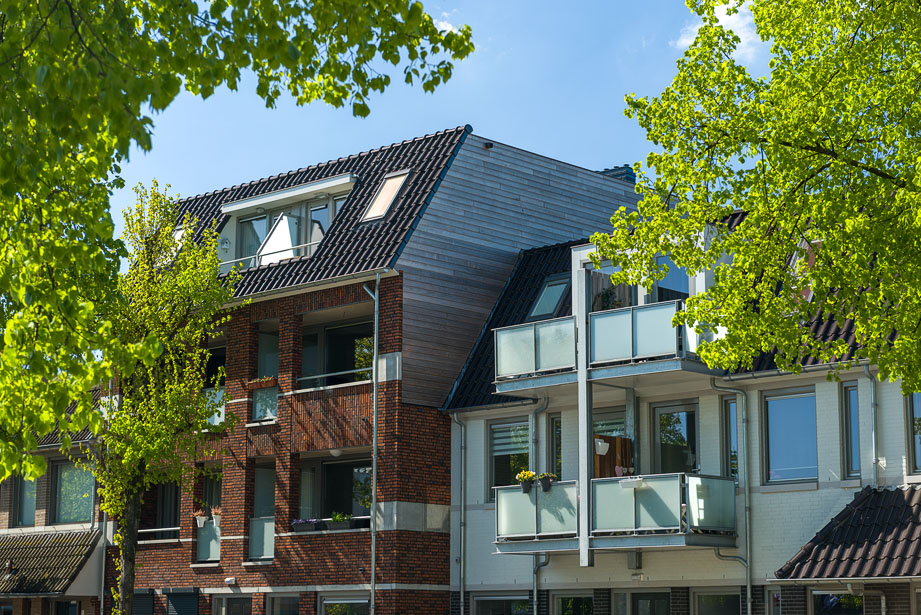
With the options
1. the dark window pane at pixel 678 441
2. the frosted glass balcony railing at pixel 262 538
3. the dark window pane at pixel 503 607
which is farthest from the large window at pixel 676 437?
the frosted glass balcony railing at pixel 262 538

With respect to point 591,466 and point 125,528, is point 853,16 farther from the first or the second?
point 125,528

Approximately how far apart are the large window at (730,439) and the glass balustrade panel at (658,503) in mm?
1465

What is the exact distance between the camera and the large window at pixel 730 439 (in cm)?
2434

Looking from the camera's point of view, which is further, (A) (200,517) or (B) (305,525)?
(A) (200,517)

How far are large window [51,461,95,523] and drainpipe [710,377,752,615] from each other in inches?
693

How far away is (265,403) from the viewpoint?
3055 centimetres

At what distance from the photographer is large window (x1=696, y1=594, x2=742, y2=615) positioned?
2398 cm

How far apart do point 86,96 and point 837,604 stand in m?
16.6

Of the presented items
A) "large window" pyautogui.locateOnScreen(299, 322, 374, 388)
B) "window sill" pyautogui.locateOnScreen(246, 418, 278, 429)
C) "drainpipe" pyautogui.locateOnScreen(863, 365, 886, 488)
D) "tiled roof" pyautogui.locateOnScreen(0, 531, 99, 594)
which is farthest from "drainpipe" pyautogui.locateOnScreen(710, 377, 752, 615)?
"tiled roof" pyautogui.locateOnScreen(0, 531, 99, 594)

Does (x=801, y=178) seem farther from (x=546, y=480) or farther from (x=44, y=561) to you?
(x=44, y=561)

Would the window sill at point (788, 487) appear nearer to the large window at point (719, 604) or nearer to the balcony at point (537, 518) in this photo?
the large window at point (719, 604)

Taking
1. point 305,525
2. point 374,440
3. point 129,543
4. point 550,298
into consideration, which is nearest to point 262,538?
point 305,525

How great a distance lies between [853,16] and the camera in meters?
17.2

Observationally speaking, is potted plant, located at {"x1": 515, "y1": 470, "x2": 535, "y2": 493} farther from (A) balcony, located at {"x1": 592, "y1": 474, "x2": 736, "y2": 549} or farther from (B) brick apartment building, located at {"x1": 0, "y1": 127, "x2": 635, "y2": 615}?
(B) brick apartment building, located at {"x1": 0, "y1": 127, "x2": 635, "y2": 615}
